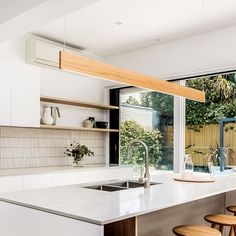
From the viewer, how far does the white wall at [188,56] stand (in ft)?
13.7

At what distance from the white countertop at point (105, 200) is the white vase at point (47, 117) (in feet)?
6.52

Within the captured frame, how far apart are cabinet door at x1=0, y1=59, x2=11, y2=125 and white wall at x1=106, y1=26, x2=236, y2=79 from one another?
1.99 m

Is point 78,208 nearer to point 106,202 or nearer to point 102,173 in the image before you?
point 106,202

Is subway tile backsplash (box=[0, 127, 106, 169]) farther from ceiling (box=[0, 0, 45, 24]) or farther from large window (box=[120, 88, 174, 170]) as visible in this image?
ceiling (box=[0, 0, 45, 24])

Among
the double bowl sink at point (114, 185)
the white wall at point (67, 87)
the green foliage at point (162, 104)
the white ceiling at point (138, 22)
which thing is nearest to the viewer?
the double bowl sink at point (114, 185)

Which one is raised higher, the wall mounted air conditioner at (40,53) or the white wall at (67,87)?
the wall mounted air conditioner at (40,53)

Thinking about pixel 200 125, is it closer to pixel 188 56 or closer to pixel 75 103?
pixel 188 56

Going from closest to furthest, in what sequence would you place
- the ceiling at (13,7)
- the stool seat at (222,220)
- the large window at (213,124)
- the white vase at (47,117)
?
the ceiling at (13,7) → the stool seat at (222,220) → the large window at (213,124) → the white vase at (47,117)

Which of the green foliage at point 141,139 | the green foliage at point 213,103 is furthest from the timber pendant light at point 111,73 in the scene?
the green foliage at point 141,139

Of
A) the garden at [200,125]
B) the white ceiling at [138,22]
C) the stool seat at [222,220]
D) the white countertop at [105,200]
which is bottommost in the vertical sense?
the stool seat at [222,220]

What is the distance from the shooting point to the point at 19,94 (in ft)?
13.3

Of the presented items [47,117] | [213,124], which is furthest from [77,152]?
[213,124]

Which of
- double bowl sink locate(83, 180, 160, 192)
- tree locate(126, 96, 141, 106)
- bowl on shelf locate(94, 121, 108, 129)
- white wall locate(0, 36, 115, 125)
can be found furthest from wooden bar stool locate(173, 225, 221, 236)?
tree locate(126, 96, 141, 106)

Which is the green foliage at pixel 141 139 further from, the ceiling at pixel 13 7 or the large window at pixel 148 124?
the ceiling at pixel 13 7
